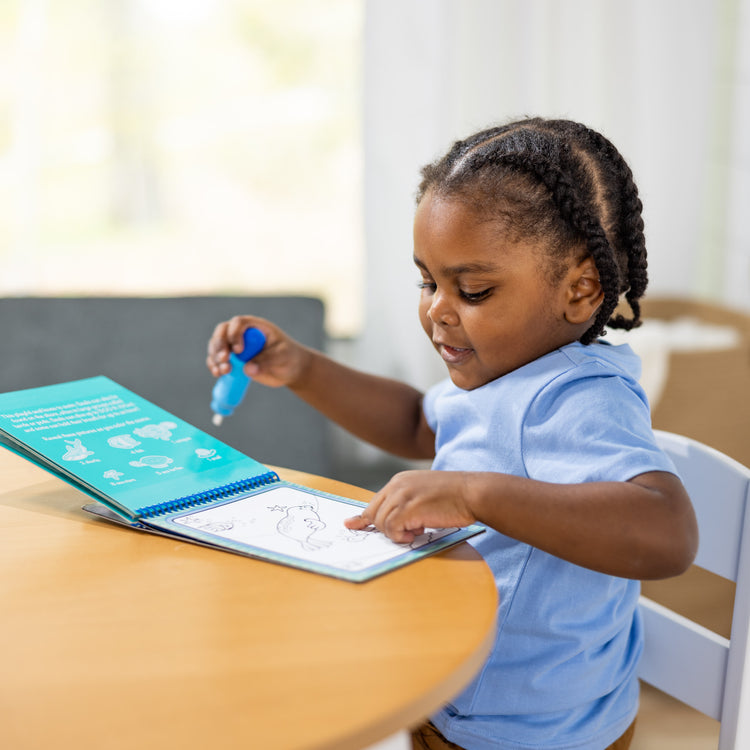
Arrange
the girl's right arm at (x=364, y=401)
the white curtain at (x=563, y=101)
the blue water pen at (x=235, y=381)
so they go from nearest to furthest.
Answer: the blue water pen at (x=235, y=381) → the girl's right arm at (x=364, y=401) → the white curtain at (x=563, y=101)

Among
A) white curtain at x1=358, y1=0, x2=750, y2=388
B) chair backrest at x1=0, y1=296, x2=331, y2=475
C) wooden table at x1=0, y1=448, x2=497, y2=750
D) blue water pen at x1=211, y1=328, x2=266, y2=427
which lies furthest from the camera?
white curtain at x1=358, y1=0, x2=750, y2=388

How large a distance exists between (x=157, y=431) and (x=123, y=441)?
5 cm

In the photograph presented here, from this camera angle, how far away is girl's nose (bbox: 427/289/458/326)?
0.80 metres

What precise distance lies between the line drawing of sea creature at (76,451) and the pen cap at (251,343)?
9.6 inches

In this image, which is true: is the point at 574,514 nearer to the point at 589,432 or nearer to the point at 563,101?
the point at 589,432

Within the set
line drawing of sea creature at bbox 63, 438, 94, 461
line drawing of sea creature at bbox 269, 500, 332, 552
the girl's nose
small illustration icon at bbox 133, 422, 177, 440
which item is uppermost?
the girl's nose

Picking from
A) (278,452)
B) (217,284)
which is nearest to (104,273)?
(217,284)

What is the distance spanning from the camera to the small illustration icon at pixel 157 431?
2.70 feet

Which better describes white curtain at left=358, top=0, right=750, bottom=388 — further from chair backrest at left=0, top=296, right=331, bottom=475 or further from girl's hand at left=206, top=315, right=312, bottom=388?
girl's hand at left=206, top=315, right=312, bottom=388

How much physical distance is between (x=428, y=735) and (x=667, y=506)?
309 millimetres

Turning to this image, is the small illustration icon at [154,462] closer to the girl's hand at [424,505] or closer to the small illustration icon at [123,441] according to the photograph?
the small illustration icon at [123,441]

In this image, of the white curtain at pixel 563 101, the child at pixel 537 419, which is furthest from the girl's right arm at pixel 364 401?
the white curtain at pixel 563 101

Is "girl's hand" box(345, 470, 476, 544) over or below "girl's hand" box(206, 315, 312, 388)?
below

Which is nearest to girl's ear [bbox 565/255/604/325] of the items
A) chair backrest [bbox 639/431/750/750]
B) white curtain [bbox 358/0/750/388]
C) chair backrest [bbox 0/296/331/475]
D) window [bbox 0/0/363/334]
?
chair backrest [bbox 639/431/750/750]
